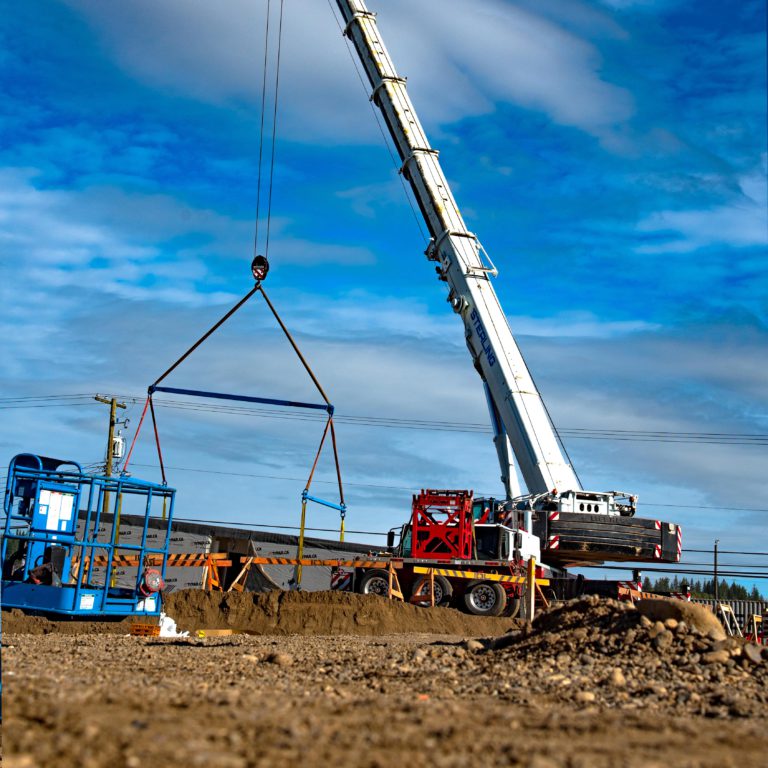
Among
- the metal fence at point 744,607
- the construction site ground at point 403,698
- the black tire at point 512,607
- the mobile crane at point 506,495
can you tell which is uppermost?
the mobile crane at point 506,495

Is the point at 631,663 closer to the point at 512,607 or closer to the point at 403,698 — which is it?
the point at 403,698

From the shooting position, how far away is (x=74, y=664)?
33.5ft

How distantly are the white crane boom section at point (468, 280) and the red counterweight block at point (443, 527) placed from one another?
1.94 meters

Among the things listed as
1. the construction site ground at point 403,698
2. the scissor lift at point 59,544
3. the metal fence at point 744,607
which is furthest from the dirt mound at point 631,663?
the metal fence at point 744,607

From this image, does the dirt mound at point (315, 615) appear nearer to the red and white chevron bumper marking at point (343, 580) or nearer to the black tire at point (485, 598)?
the black tire at point (485, 598)

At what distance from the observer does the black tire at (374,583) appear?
21.0 metres

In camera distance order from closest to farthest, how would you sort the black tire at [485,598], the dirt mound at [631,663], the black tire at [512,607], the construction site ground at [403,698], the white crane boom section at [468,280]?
the construction site ground at [403,698] < the dirt mound at [631,663] < the black tire at [485,598] < the black tire at [512,607] < the white crane boom section at [468,280]

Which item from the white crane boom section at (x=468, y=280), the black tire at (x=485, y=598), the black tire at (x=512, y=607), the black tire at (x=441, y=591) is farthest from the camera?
the white crane boom section at (x=468, y=280)

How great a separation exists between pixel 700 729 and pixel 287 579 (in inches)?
767

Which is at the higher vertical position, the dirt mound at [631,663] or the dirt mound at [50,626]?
the dirt mound at [631,663]

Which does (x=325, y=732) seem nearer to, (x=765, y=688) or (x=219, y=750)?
(x=219, y=750)

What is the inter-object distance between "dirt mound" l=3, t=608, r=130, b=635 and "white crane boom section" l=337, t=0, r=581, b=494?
10.4 meters

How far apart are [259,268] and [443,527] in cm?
715

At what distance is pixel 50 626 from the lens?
15609mm
